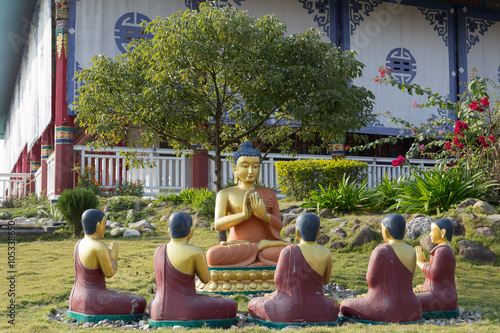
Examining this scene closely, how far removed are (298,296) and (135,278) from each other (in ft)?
9.13

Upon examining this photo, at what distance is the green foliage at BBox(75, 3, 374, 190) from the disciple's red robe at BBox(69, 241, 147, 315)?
2.27 meters

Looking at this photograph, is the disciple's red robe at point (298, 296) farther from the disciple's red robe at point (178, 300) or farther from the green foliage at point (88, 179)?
the green foliage at point (88, 179)

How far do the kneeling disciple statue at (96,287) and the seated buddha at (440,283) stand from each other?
231 cm

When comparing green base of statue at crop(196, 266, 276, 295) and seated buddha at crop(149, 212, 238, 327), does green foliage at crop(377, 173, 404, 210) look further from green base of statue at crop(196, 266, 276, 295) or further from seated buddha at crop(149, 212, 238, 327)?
seated buddha at crop(149, 212, 238, 327)

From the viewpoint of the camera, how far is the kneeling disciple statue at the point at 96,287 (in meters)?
4.37

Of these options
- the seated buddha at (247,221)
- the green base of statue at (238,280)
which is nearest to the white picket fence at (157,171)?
the seated buddha at (247,221)

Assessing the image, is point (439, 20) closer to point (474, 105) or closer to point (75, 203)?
point (474, 105)

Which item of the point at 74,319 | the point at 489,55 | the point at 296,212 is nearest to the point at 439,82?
the point at 489,55

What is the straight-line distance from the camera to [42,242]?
29.9 ft

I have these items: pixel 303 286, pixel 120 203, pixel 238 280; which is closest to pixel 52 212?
pixel 120 203

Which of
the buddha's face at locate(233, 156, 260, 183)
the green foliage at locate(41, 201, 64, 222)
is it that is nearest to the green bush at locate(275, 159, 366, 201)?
the green foliage at locate(41, 201, 64, 222)

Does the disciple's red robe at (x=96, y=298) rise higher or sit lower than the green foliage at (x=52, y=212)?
lower

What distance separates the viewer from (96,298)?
172 inches

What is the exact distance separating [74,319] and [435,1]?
1394 cm
